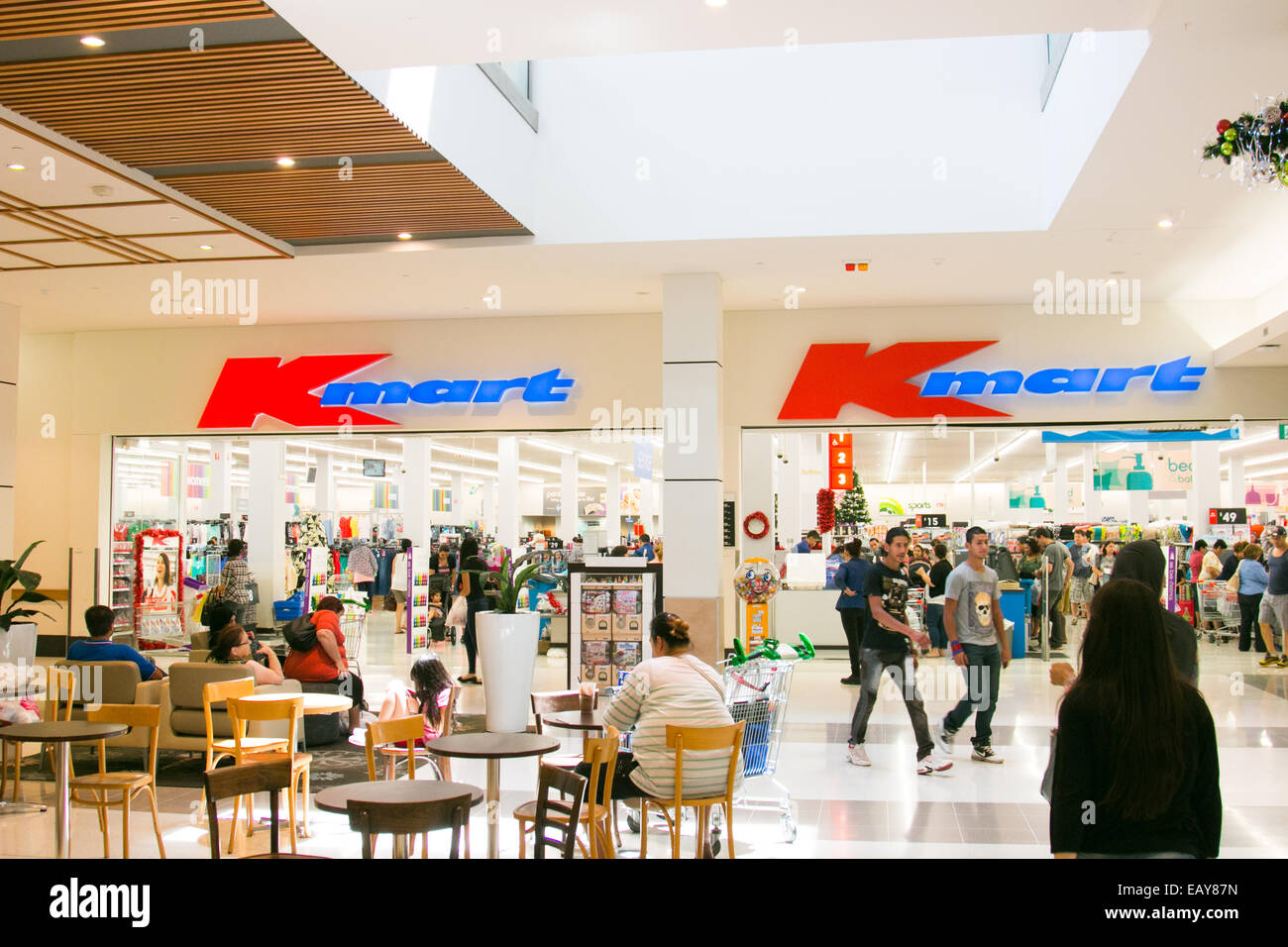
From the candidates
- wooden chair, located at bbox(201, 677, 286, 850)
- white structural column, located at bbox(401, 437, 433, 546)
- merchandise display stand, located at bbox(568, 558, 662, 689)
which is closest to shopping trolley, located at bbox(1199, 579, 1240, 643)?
merchandise display stand, located at bbox(568, 558, 662, 689)

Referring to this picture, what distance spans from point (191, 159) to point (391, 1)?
8.09ft

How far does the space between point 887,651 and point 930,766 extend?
31.3 inches

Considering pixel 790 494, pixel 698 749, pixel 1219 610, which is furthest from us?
pixel 790 494

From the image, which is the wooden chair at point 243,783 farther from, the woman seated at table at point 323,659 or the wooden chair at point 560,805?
the woman seated at table at point 323,659

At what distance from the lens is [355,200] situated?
7.91 m

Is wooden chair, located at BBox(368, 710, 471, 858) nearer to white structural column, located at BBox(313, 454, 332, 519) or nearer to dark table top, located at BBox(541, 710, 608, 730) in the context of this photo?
dark table top, located at BBox(541, 710, 608, 730)

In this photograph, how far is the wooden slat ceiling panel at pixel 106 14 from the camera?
4809 millimetres

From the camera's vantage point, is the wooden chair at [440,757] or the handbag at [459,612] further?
the handbag at [459,612]

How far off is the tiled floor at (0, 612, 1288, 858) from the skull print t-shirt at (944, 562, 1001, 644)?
91 cm

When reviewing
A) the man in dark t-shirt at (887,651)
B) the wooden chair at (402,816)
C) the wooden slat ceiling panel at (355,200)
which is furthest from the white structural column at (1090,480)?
the wooden chair at (402,816)

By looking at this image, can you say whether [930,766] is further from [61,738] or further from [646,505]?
[646,505]

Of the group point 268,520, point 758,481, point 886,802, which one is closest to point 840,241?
point 886,802

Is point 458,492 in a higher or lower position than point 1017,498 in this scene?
higher

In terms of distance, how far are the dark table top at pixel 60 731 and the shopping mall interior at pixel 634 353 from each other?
0.14ft
